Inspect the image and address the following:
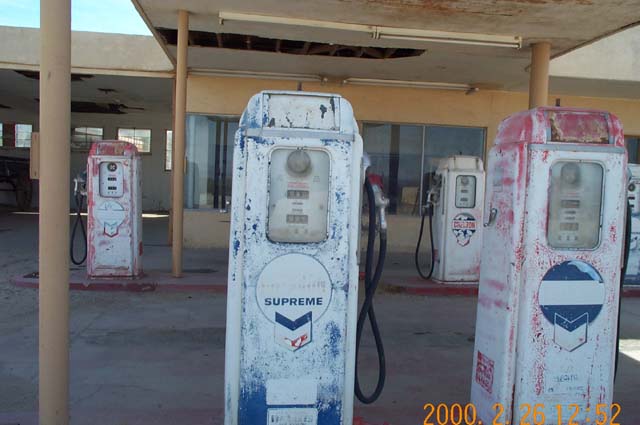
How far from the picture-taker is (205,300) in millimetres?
7883

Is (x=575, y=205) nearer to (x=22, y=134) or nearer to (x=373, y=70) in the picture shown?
(x=373, y=70)

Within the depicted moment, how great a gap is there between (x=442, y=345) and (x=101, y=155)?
5361 millimetres

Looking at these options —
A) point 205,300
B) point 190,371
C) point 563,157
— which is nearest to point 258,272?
point 563,157

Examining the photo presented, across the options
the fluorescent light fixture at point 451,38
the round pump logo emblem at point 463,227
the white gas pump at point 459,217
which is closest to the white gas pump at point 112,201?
the fluorescent light fixture at point 451,38

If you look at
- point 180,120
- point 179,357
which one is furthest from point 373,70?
point 179,357

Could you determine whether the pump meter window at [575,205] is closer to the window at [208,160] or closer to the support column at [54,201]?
the support column at [54,201]

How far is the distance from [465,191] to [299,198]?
6.04m

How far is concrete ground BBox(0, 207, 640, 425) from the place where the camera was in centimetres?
427

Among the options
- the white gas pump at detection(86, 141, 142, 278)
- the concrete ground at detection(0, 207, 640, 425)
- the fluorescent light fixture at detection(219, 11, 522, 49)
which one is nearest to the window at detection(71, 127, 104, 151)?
the concrete ground at detection(0, 207, 640, 425)

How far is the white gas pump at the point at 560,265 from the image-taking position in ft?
11.5

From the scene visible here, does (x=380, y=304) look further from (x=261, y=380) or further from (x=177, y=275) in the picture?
(x=261, y=380)

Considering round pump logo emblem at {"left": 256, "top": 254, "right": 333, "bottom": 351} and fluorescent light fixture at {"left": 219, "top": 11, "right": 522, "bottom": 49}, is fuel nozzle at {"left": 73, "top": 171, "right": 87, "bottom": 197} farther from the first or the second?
round pump logo emblem at {"left": 256, "top": 254, "right": 333, "bottom": 351}

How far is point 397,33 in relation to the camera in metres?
8.56

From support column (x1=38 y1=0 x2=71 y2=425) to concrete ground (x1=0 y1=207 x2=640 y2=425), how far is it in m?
0.98
